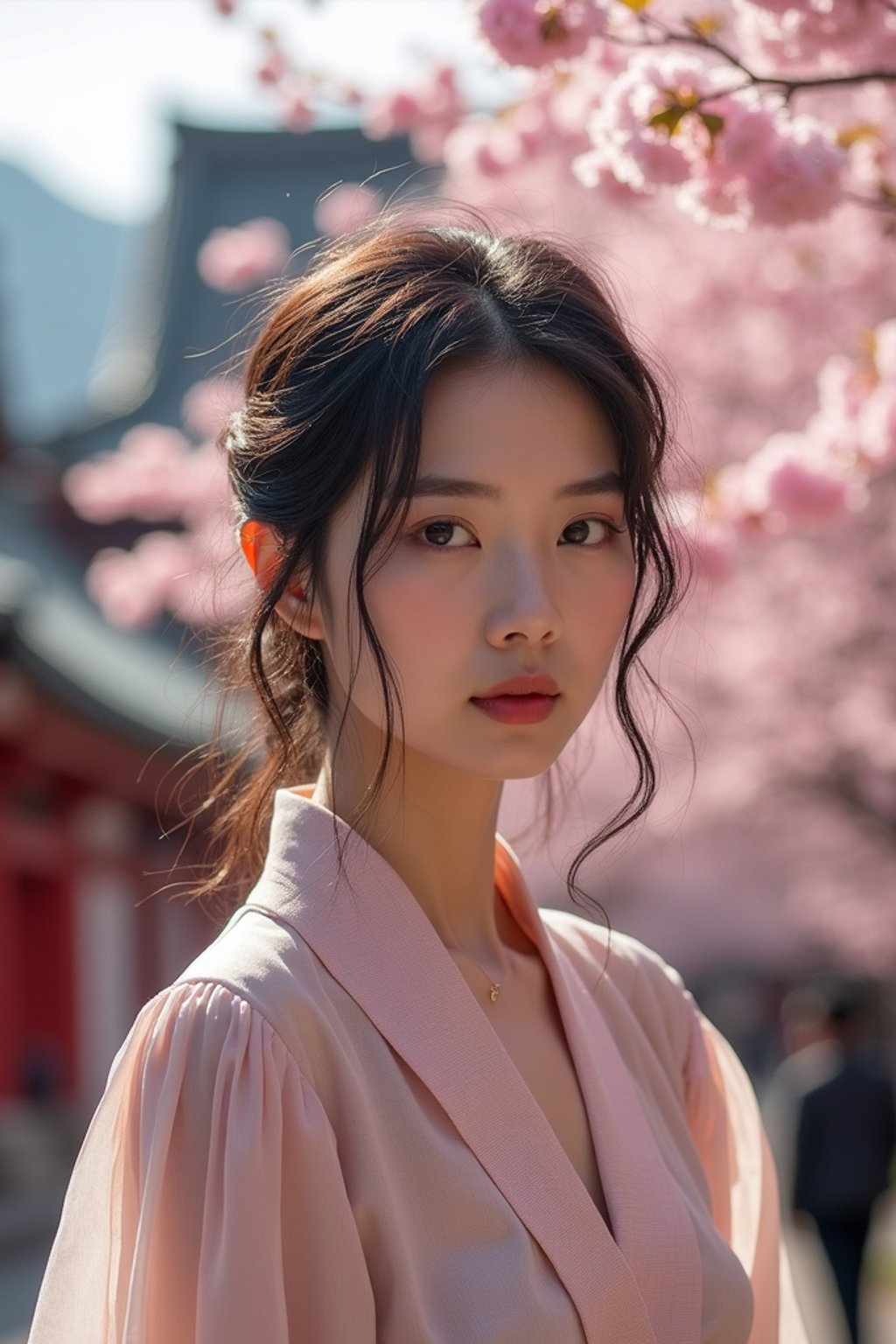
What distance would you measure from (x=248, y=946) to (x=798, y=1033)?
675 centimetres

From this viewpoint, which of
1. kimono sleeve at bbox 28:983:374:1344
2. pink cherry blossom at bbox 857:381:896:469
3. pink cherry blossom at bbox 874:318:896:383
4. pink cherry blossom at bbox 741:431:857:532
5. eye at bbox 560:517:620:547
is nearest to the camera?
kimono sleeve at bbox 28:983:374:1344

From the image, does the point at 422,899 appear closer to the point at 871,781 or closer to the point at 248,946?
the point at 248,946

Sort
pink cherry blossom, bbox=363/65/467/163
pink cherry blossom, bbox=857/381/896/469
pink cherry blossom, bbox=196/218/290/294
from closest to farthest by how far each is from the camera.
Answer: pink cherry blossom, bbox=857/381/896/469 → pink cherry blossom, bbox=363/65/467/163 → pink cherry blossom, bbox=196/218/290/294

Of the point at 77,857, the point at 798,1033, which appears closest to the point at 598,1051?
the point at 798,1033

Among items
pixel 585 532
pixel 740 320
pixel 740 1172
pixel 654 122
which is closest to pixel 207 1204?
pixel 585 532

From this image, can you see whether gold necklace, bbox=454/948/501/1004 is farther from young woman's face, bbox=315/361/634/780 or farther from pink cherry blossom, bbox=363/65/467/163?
pink cherry blossom, bbox=363/65/467/163

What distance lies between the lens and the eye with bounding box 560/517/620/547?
1.92m

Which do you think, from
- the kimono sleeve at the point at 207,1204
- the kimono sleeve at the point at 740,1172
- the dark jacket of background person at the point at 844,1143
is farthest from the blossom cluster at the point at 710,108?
the dark jacket of background person at the point at 844,1143

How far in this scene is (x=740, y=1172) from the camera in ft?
7.65

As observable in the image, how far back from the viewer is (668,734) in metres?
14.1

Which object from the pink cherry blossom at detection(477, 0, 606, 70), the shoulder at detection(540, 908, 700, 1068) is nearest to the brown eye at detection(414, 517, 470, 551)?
the shoulder at detection(540, 908, 700, 1068)

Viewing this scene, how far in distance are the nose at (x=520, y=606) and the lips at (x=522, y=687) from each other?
37 mm

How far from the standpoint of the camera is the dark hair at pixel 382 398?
185cm

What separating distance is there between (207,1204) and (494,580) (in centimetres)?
62
